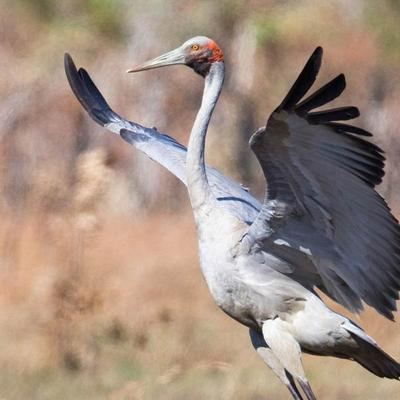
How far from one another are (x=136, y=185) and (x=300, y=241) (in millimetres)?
8903

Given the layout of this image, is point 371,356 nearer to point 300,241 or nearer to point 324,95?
point 300,241

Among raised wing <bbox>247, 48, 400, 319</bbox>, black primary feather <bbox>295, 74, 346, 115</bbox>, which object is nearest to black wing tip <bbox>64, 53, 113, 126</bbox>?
raised wing <bbox>247, 48, 400, 319</bbox>

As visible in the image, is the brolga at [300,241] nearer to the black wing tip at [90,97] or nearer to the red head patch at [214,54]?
the red head patch at [214,54]

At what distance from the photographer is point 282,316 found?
8.65 meters

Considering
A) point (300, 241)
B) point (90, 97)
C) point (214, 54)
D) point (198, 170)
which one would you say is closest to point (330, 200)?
point (300, 241)

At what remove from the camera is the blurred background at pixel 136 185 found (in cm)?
1124

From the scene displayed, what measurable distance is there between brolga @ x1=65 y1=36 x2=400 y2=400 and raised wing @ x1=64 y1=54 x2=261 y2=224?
0.17 m

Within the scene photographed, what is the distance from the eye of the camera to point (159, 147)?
10.1 m

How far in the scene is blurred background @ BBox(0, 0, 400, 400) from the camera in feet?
36.9

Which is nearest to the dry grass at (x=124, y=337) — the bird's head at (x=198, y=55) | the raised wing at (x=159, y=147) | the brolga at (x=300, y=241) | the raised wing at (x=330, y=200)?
the raised wing at (x=159, y=147)

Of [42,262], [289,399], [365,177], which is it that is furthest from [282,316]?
[42,262]

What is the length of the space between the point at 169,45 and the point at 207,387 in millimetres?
8068

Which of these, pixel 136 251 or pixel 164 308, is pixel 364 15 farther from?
pixel 164 308

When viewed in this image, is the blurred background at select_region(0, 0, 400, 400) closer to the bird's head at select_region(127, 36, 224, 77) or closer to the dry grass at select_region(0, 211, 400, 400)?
the dry grass at select_region(0, 211, 400, 400)
